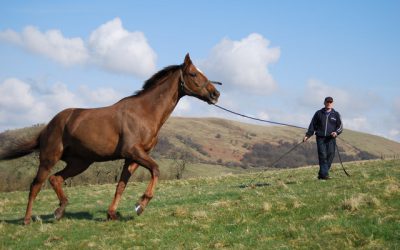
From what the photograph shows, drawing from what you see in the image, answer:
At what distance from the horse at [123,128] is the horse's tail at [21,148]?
40 centimetres

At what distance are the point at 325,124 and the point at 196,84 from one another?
574 centimetres

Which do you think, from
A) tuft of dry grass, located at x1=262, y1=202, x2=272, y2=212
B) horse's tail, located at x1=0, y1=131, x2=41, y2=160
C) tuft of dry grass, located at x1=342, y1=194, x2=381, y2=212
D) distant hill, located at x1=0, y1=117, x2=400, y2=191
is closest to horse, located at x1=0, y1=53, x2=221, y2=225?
horse's tail, located at x1=0, y1=131, x2=41, y2=160

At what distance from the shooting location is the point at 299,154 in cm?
10444

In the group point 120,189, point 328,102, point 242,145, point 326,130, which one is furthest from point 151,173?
point 242,145

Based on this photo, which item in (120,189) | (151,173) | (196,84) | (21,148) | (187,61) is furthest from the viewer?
(21,148)

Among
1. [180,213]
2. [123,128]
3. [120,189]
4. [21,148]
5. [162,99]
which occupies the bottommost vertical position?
[180,213]

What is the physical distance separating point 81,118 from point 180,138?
10656 cm

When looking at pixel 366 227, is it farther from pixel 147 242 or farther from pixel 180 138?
pixel 180 138

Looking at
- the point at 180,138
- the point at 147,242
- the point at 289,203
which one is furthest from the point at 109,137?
the point at 180,138

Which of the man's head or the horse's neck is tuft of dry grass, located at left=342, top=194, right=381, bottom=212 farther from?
the man's head

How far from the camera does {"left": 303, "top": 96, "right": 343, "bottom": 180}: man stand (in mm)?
15148

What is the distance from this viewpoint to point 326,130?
15.1m

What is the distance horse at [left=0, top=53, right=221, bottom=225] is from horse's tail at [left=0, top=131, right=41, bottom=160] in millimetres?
400

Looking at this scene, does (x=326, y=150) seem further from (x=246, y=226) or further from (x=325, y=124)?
(x=246, y=226)
